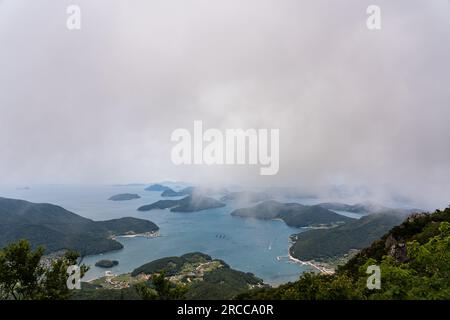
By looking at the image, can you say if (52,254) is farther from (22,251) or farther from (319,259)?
(22,251)

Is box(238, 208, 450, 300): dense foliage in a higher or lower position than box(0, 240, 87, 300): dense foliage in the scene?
higher

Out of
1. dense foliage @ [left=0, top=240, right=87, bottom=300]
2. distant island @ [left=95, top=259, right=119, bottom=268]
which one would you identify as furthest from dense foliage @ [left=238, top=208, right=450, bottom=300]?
distant island @ [left=95, top=259, right=119, bottom=268]

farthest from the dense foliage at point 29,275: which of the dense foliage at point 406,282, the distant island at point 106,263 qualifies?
the distant island at point 106,263

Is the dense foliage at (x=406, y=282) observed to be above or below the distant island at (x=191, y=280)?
above

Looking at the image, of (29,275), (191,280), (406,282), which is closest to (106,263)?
(191,280)

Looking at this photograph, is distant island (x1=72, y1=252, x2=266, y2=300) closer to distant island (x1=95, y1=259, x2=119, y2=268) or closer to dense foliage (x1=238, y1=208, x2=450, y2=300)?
distant island (x1=95, y1=259, x2=119, y2=268)

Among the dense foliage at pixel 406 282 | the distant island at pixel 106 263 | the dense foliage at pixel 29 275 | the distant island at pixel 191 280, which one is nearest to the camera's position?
the dense foliage at pixel 406 282

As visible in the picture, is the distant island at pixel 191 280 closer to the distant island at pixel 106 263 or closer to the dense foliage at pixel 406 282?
the distant island at pixel 106 263

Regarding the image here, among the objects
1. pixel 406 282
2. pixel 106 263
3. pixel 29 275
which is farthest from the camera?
pixel 106 263

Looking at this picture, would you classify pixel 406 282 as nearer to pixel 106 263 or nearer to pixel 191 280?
pixel 191 280
